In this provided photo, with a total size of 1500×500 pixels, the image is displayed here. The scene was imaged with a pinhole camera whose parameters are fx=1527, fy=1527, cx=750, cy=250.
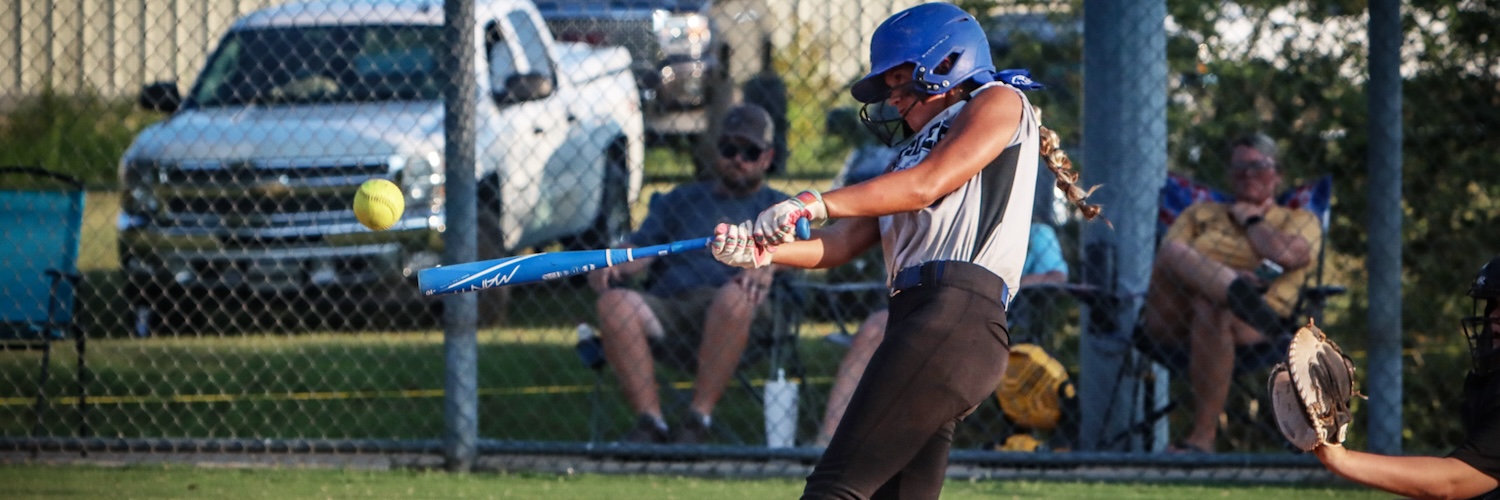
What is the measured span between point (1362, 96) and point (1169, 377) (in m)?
1.57

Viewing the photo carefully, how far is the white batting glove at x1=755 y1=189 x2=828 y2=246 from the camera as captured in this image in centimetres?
302

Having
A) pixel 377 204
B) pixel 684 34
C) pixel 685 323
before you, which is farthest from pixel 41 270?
pixel 684 34

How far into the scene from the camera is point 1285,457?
568cm

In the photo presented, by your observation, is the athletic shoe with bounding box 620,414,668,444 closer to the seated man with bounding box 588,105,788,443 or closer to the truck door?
the seated man with bounding box 588,105,788,443

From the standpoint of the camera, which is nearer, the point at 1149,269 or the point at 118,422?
the point at 1149,269

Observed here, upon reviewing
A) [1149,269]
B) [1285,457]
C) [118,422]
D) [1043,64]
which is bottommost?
[118,422]

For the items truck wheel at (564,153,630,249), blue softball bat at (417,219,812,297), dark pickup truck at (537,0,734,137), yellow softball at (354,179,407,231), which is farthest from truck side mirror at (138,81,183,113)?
blue softball bat at (417,219,812,297)

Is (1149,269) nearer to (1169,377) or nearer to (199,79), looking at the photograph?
(1169,377)

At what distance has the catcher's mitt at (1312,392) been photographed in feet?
9.64

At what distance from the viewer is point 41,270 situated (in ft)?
20.5

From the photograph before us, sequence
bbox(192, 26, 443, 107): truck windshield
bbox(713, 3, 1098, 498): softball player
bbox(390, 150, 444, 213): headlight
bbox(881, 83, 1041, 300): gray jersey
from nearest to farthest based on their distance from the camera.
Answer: bbox(713, 3, 1098, 498): softball player
bbox(881, 83, 1041, 300): gray jersey
bbox(390, 150, 444, 213): headlight
bbox(192, 26, 443, 107): truck windshield

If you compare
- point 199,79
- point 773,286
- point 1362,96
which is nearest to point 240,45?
point 199,79

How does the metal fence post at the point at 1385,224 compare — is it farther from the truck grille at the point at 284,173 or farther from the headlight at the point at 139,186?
the headlight at the point at 139,186

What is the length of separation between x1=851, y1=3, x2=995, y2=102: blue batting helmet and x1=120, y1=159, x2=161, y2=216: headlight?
5513 millimetres
